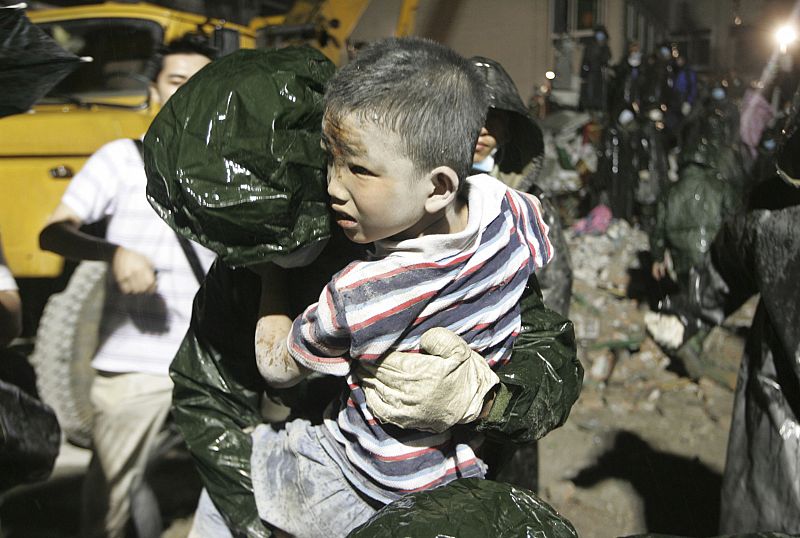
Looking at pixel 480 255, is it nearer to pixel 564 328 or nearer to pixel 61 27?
pixel 564 328

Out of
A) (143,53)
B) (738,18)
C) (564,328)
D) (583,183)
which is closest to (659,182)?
(583,183)

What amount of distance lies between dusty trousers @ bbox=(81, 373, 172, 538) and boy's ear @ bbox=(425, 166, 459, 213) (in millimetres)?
1612

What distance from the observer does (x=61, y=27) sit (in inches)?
168

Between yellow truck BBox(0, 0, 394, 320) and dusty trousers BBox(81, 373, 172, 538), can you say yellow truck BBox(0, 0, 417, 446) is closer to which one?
yellow truck BBox(0, 0, 394, 320)

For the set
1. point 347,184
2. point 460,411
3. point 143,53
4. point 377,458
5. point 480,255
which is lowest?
point 377,458

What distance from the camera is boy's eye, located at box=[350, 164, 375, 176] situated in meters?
1.13

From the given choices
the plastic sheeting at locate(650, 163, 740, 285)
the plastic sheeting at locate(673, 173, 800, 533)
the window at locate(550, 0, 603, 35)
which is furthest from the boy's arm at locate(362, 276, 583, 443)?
the window at locate(550, 0, 603, 35)

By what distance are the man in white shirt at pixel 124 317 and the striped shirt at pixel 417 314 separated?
3.89 feet

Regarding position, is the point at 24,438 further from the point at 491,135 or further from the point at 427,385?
the point at 491,135

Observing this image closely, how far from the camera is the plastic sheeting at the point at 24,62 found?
1452 mm

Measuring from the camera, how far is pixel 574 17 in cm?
1012

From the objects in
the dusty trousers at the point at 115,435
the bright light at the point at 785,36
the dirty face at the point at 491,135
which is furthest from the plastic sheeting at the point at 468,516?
the bright light at the point at 785,36

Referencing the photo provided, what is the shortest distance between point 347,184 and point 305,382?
585 mm

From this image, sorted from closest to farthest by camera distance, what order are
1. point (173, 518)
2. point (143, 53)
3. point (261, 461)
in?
point (261, 461) < point (173, 518) < point (143, 53)
